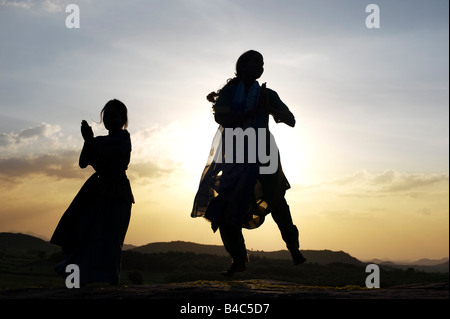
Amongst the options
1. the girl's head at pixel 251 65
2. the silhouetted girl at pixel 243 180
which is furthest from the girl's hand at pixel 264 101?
the girl's head at pixel 251 65

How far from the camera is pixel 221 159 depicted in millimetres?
8008

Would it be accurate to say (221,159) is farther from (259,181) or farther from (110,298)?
(110,298)

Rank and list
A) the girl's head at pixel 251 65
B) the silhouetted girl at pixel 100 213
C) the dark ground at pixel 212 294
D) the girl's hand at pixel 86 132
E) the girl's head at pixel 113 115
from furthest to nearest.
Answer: the girl's head at pixel 251 65, the girl's head at pixel 113 115, the silhouetted girl at pixel 100 213, the girl's hand at pixel 86 132, the dark ground at pixel 212 294

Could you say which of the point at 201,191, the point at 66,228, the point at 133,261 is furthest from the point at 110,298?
the point at 133,261

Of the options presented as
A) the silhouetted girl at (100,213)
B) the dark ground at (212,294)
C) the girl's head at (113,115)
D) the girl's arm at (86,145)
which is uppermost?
the girl's head at (113,115)

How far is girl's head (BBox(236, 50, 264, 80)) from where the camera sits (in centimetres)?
802

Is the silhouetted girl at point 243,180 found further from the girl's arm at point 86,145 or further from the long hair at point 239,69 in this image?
the girl's arm at point 86,145

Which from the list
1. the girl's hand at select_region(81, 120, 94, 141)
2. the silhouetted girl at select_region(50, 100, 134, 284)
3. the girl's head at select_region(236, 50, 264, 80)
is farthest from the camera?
the girl's head at select_region(236, 50, 264, 80)

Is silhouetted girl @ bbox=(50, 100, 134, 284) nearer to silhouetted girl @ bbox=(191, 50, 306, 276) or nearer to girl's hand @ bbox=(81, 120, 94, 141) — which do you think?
girl's hand @ bbox=(81, 120, 94, 141)

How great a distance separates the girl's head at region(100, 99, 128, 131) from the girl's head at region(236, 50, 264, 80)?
196 cm

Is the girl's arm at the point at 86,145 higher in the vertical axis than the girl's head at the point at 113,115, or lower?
lower

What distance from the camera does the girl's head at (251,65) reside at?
802 centimetres

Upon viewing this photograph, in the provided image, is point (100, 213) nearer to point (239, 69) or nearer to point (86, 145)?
point (86, 145)

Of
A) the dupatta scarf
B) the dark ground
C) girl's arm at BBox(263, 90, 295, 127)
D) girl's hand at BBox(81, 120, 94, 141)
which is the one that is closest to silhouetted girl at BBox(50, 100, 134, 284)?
girl's hand at BBox(81, 120, 94, 141)
